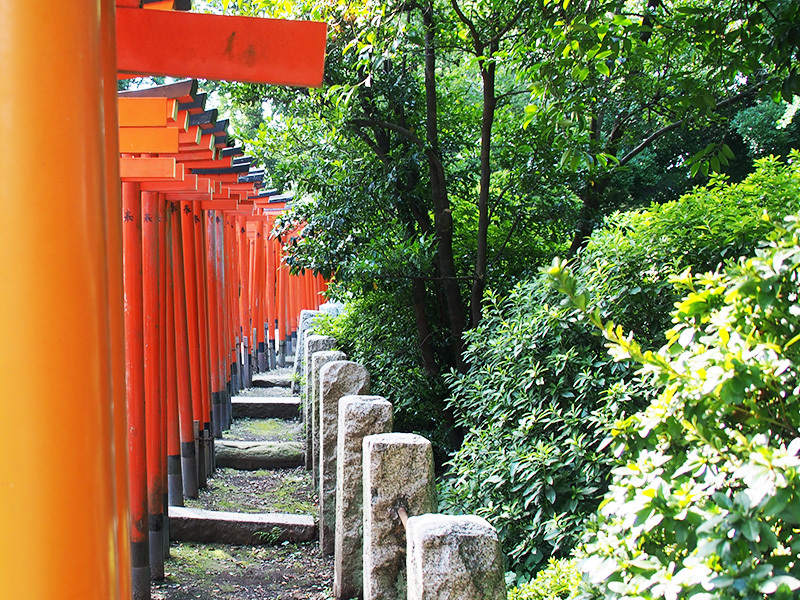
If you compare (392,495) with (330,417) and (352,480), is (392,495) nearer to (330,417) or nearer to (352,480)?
(352,480)

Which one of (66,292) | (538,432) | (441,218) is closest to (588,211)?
(441,218)

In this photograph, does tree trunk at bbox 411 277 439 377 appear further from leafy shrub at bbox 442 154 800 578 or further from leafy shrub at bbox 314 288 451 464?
leafy shrub at bbox 442 154 800 578

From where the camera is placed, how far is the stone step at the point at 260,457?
28.0 ft

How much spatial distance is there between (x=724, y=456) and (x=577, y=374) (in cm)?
234

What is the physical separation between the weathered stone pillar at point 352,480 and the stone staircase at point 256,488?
5.39 feet

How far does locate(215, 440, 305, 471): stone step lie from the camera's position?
8.54 m

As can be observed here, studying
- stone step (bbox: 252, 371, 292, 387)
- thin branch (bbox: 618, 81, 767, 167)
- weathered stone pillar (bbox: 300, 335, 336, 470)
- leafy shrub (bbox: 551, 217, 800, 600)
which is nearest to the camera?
leafy shrub (bbox: 551, 217, 800, 600)

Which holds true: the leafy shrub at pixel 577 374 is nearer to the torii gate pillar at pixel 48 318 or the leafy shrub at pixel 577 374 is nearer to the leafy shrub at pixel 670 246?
the leafy shrub at pixel 670 246

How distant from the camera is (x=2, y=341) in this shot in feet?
4.15

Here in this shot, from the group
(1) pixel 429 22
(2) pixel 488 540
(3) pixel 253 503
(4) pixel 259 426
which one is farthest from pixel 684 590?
(4) pixel 259 426

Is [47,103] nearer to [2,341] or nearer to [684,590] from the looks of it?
[2,341]

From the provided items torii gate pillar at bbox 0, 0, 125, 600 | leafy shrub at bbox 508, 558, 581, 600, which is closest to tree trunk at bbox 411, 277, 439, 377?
leafy shrub at bbox 508, 558, 581, 600

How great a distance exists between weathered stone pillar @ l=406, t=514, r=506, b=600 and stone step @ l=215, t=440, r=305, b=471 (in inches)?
256

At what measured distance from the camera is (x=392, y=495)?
11.1 ft
